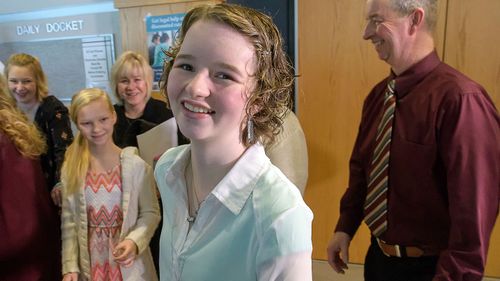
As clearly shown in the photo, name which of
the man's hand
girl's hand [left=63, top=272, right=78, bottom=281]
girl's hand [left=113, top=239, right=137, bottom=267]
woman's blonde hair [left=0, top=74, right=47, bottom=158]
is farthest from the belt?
woman's blonde hair [left=0, top=74, right=47, bottom=158]

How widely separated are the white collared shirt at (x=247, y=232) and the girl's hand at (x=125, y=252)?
68cm

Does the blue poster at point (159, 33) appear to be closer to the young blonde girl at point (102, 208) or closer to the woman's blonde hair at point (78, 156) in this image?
the woman's blonde hair at point (78, 156)

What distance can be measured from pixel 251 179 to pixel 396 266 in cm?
80

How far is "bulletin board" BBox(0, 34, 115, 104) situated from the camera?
116 inches

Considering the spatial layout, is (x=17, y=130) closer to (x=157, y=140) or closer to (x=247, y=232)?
(x=157, y=140)

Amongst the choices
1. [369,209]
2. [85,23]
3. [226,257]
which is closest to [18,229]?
[226,257]

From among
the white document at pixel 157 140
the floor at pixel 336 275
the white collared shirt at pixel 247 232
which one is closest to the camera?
the white collared shirt at pixel 247 232

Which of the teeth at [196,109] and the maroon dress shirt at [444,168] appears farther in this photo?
the maroon dress shirt at [444,168]

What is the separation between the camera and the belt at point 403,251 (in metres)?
1.14

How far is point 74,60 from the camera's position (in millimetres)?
3088

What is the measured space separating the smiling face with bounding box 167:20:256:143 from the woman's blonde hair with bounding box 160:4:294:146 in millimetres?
16

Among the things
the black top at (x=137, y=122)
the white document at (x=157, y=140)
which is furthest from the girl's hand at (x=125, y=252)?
the black top at (x=137, y=122)

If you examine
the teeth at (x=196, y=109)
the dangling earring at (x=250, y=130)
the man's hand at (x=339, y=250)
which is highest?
the teeth at (x=196, y=109)

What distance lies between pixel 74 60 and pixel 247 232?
296 centimetres
